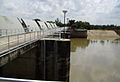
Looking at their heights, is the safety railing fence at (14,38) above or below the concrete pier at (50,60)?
above

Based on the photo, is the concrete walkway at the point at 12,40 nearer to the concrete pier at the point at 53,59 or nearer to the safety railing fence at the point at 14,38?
the safety railing fence at the point at 14,38

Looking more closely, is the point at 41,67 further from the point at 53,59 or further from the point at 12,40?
the point at 12,40

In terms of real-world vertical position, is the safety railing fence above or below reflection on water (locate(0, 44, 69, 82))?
above

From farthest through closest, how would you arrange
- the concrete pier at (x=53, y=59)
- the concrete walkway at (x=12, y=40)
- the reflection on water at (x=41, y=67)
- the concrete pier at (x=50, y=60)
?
the concrete pier at (x=53, y=59)
the concrete pier at (x=50, y=60)
the reflection on water at (x=41, y=67)
the concrete walkway at (x=12, y=40)

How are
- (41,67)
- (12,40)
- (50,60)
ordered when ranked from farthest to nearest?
(50,60) → (41,67) → (12,40)

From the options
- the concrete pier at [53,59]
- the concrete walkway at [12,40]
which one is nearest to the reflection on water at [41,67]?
the concrete pier at [53,59]

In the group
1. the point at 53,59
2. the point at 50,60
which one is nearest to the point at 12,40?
the point at 50,60

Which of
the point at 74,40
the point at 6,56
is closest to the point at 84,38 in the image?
the point at 74,40

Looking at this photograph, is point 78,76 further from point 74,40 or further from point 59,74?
point 74,40

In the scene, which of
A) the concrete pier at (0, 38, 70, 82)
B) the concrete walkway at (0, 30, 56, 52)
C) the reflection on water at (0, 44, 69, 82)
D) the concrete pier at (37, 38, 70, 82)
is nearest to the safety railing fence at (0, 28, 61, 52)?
the concrete walkway at (0, 30, 56, 52)

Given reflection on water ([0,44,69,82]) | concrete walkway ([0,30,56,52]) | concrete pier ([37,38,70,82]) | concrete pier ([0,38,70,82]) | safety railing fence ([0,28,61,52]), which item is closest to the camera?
concrete walkway ([0,30,56,52])

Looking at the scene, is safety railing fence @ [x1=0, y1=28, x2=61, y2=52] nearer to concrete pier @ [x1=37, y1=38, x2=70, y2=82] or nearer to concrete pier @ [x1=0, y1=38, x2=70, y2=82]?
concrete pier @ [x1=0, y1=38, x2=70, y2=82]

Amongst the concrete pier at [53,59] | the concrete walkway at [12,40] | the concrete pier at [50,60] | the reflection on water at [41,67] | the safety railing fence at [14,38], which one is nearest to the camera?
the concrete walkway at [12,40]

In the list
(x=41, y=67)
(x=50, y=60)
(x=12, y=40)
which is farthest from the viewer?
(x=50, y=60)
